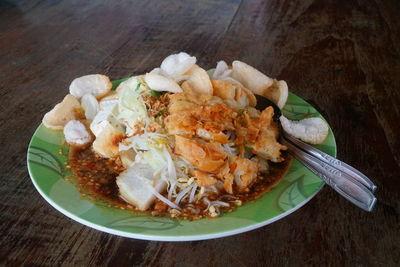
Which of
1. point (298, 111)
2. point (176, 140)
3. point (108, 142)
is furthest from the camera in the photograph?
point (298, 111)

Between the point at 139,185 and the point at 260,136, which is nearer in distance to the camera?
the point at 139,185

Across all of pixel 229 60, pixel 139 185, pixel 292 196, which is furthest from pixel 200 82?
pixel 229 60

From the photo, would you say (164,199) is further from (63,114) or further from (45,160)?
(63,114)

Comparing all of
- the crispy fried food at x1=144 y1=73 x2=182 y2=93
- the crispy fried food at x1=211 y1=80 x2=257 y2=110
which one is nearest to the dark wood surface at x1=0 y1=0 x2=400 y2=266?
the crispy fried food at x1=211 y1=80 x2=257 y2=110

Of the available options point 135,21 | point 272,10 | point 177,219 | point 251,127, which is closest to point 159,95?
point 251,127

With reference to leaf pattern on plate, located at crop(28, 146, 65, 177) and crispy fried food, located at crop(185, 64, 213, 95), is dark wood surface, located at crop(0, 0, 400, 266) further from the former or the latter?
crispy fried food, located at crop(185, 64, 213, 95)

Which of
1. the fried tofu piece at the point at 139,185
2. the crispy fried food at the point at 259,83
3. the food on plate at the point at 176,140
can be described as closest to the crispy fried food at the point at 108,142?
the food on plate at the point at 176,140

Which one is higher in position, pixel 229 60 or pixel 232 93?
pixel 232 93
